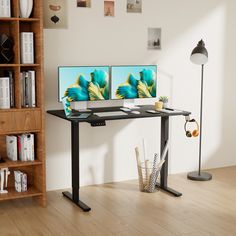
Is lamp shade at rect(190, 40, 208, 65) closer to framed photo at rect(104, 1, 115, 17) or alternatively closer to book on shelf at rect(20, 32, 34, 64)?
framed photo at rect(104, 1, 115, 17)

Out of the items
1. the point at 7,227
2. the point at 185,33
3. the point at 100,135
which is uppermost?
the point at 185,33

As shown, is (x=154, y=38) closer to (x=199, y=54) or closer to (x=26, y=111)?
(x=199, y=54)

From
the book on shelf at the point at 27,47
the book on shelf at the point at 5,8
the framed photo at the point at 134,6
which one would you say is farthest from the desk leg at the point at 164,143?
the book on shelf at the point at 5,8

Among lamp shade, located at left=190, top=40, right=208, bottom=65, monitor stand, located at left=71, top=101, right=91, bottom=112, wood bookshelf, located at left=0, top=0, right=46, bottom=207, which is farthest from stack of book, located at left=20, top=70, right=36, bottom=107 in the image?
lamp shade, located at left=190, top=40, right=208, bottom=65

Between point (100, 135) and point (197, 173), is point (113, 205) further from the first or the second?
point (197, 173)

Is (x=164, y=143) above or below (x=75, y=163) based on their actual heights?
above

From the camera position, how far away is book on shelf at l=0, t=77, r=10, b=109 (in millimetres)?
3916

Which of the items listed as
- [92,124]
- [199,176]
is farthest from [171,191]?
[92,124]

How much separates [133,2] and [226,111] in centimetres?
162

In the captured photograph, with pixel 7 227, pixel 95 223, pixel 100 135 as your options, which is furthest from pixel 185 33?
pixel 7 227

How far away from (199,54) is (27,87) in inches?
65.0

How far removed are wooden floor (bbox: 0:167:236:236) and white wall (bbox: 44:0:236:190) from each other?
0.32 metres

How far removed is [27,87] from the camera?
4012mm

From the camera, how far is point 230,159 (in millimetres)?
5496
